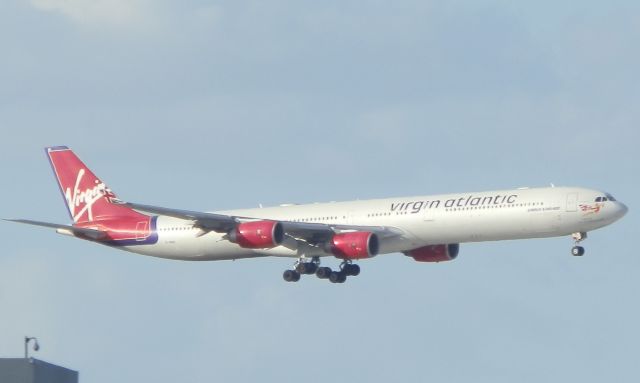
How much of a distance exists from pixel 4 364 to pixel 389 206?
3028cm

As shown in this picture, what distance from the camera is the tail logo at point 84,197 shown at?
120m

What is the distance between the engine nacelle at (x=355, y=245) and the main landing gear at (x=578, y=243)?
10.6m

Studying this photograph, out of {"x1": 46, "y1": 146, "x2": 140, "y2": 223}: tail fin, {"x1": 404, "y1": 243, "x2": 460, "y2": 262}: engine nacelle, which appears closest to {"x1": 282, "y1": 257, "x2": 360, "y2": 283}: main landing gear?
{"x1": 404, "y1": 243, "x2": 460, "y2": 262}: engine nacelle

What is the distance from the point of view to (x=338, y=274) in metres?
112

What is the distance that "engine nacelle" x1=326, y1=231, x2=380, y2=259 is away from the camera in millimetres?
106188

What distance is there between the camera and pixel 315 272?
111688mm

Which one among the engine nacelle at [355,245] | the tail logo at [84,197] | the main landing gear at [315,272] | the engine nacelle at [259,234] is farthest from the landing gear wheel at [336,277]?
the tail logo at [84,197]

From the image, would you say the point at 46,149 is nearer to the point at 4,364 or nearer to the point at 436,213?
the point at 436,213

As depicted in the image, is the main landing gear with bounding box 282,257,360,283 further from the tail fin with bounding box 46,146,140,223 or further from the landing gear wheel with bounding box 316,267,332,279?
the tail fin with bounding box 46,146,140,223

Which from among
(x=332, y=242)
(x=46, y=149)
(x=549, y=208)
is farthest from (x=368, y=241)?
(x=46, y=149)

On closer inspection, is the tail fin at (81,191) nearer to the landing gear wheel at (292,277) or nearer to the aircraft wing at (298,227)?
the aircraft wing at (298,227)

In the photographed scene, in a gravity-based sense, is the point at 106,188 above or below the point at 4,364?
above

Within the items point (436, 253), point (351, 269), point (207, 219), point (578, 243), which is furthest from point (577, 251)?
point (207, 219)

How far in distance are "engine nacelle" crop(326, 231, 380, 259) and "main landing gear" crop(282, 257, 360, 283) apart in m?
3.65
